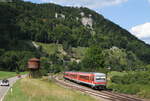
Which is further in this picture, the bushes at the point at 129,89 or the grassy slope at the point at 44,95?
the bushes at the point at 129,89

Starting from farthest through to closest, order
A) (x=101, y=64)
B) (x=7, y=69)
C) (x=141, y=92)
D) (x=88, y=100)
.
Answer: (x=7, y=69) < (x=101, y=64) < (x=141, y=92) < (x=88, y=100)

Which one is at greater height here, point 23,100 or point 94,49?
point 94,49

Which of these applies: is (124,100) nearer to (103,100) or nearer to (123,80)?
(103,100)

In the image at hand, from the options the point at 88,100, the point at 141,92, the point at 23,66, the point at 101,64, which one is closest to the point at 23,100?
the point at 88,100

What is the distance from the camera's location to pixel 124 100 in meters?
32.6

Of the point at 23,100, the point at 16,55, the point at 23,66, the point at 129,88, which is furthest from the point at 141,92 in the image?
the point at 16,55

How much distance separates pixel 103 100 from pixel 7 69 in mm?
136265

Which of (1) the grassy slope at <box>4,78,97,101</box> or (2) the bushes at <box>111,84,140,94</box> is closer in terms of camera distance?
(1) the grassy slope at <box>4,78,97,101</box>

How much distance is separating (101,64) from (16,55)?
317ft

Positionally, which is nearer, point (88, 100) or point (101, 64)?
point (88, 100)

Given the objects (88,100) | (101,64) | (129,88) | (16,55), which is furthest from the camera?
(16,55)

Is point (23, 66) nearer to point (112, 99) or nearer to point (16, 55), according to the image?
point (16, 55)

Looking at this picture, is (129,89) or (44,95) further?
(129,89)

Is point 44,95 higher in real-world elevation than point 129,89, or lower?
higher
